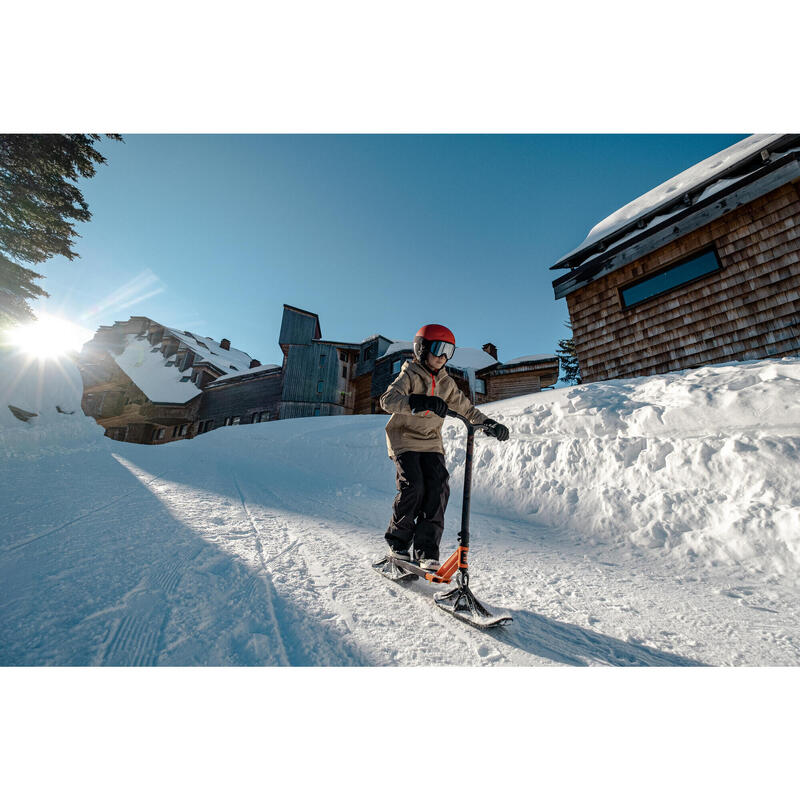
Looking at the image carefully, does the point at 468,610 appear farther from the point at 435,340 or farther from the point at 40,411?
the point at 40,411

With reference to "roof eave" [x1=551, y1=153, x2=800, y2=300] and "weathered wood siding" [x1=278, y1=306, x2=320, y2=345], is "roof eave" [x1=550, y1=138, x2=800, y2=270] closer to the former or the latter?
"roof eave" [x1=551, y1=153, x2=800, y2=300]

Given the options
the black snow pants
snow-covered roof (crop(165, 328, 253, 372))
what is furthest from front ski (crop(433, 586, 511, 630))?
snow-covered roof (crop(165, 328, 253, 372))

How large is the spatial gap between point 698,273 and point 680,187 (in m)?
2.74

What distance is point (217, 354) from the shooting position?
3847 cm

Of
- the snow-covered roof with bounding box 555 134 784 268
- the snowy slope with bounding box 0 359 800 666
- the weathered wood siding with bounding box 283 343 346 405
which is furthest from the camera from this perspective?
the weathered wood siding with bounding box 283 343 346 405

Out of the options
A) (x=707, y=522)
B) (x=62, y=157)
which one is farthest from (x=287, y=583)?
(x=62, y=157)

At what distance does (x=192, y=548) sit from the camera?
2914 mm

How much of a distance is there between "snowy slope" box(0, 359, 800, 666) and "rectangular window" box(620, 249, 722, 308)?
3679mm

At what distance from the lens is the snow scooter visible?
1956 millimetres

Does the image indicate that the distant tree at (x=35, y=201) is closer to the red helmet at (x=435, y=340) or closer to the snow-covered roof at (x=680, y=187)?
the red helmet at (x=435, y=340)

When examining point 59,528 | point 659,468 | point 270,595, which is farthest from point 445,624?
point 659,468

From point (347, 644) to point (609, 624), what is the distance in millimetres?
1553

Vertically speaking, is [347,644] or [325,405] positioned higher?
[325,405]

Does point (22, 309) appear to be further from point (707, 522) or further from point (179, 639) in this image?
point (707, 522)
